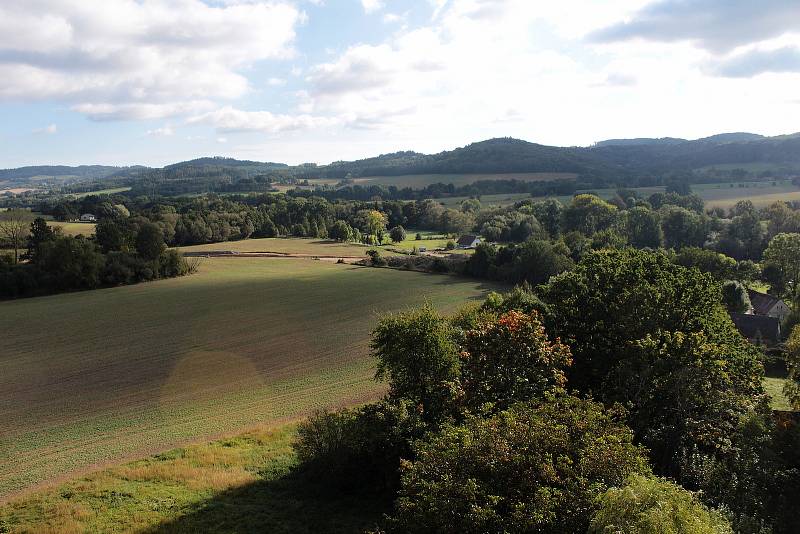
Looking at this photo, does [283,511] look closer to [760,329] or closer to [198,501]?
[198,501]

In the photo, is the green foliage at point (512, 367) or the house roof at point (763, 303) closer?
the green foliage at point (512, 367)

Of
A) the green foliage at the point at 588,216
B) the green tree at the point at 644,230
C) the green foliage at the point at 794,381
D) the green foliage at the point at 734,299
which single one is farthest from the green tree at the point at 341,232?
the green foliage at the point at 794,381

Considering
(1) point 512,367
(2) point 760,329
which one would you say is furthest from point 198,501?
(2) point 760,329

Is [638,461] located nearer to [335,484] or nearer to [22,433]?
[335,484]

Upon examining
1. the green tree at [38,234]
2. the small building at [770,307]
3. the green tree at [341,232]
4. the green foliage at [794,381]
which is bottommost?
the small building at [770,307]

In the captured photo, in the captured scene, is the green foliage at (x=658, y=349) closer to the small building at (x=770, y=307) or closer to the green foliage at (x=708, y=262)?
the small building at (x=770, y=307)

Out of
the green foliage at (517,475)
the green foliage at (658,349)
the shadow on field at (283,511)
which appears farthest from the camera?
the green foliage at (658,349)
